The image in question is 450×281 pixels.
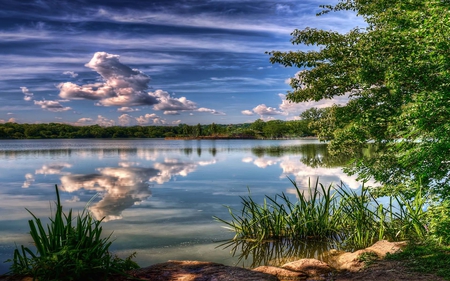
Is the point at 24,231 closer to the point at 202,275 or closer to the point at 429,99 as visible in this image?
the point at 202,275

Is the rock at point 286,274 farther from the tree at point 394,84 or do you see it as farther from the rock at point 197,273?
the tree at point 394,84

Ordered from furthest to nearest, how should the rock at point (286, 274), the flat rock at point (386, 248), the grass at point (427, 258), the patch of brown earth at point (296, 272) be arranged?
1. the flat rock at point (386, 248)
2. the rock at point (286, 274)
3. the grass at point (427, 258)
4. the patch of brown earth at point (296, 272)

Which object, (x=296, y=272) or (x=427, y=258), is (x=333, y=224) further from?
(x=296, y=272)

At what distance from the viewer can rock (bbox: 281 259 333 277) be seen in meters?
6.22

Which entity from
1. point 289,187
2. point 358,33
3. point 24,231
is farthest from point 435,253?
point 289,187

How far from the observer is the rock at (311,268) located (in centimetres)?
622

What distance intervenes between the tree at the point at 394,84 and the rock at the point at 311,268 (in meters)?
2.38

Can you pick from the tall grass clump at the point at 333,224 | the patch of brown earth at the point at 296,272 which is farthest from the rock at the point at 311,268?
the tall grass clump at the point at 333,224

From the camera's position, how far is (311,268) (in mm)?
6355

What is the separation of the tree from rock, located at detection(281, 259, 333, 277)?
93.8 inches

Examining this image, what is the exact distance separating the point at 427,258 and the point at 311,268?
1795 millimetres

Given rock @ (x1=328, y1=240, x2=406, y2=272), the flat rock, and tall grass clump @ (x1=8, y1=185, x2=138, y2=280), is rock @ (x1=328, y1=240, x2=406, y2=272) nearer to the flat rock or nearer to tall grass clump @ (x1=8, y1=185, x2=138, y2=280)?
the flat rock

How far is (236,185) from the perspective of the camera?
19.9 m

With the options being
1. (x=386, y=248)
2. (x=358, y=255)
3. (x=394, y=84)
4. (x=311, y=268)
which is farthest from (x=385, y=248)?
(x=394, y=84)
